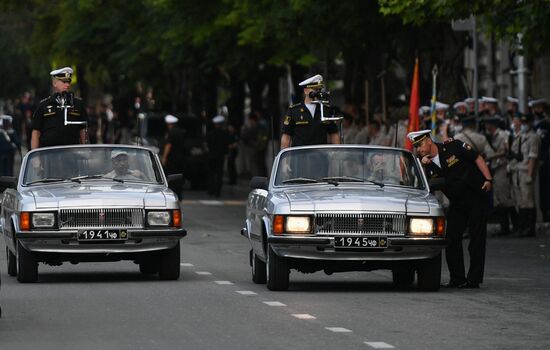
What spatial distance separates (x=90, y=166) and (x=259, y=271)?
7.20 ft

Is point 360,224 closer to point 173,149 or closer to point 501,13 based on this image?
point 501,13

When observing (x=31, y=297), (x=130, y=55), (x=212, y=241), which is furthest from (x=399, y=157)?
(x=130, y=55)

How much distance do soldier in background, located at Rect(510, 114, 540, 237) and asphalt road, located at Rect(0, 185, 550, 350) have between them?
242 inches

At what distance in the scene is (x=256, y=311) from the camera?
48.4 feet

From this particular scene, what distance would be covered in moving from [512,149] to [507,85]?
18.4 metres

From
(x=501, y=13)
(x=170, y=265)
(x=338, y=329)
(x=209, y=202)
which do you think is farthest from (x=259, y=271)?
(x=209, y=202)

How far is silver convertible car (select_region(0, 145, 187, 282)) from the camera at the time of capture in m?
17.2

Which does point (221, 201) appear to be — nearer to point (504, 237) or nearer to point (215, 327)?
point (504, 237)

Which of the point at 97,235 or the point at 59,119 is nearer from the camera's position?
the point at 97,235

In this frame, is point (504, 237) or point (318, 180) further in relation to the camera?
point (504, 237)

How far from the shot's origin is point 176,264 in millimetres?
17984

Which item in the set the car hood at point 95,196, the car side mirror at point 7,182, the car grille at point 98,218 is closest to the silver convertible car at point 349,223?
the car hood at point 95,196

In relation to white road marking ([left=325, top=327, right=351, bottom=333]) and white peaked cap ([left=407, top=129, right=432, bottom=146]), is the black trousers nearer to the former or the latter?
white peaked cap ([left=407, top=129, right=432, bottom=146])

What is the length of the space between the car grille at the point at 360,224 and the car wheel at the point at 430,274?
0.55 m
